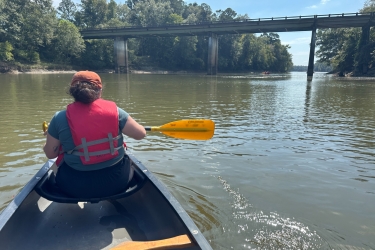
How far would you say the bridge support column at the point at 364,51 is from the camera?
50469 mm

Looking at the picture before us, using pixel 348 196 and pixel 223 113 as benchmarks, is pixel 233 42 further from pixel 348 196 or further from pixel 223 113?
pixel 348 196

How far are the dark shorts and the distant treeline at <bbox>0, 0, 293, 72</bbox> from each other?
55.5 meters

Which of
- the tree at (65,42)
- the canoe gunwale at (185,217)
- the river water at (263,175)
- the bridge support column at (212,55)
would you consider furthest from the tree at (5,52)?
the canoe gunwale at (185,217)

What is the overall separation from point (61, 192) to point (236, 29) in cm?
5810

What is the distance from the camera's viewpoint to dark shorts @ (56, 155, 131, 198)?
3.18 metres

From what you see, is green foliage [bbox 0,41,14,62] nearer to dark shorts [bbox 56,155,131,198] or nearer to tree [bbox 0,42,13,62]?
tree [bbox 0,42,13,62]

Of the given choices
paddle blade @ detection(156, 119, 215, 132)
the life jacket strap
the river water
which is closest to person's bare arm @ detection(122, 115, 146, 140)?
the life jacket strap

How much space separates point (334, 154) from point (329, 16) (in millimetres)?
50761

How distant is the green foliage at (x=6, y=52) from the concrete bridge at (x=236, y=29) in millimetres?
20215

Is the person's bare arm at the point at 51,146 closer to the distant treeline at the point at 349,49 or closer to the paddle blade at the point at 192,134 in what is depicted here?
the paddle blade at the point at 192,134

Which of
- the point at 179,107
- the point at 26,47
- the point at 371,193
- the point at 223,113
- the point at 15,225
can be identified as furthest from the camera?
the point at 26,47

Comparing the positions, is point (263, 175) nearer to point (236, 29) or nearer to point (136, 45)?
point (236, 29)

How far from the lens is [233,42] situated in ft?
298

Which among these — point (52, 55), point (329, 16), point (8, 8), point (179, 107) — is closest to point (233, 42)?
point (329, 16)
